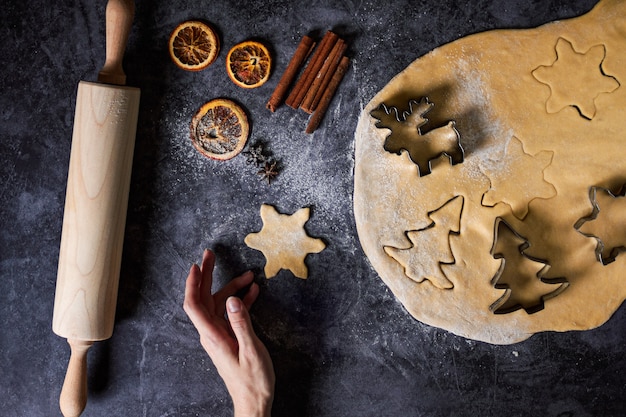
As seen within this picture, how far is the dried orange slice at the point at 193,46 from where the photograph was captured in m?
1.89

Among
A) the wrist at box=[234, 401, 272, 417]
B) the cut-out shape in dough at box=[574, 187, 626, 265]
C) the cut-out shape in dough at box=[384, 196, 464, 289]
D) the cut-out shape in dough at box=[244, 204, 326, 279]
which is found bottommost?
the wrist at box=[234, 401, 272, 417]

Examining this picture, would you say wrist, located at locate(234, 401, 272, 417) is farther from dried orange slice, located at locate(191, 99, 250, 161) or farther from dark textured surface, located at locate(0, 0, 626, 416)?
dried orange slice, located at locate(191, 99, 250, 161)

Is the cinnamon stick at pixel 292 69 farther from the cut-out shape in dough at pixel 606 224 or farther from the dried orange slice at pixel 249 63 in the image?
the cut-out shape in dough at pixel 606 224

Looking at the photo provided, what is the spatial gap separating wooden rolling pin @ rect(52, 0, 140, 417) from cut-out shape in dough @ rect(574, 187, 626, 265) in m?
1.63

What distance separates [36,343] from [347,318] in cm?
121

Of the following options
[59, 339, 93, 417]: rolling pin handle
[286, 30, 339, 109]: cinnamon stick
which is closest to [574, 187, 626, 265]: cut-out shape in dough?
[286, 30, 339, 109]: cinnamon stick

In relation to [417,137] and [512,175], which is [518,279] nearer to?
[512,175]

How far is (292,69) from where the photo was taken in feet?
6.17

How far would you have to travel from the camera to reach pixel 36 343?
6.52 feet

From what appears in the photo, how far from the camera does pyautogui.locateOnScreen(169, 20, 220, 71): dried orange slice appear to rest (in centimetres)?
189

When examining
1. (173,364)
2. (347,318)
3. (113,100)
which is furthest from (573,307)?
(113,100)

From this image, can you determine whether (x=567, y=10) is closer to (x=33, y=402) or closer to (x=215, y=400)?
(x=215, y=400)

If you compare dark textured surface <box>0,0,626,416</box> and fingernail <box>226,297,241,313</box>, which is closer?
fingernail <box>226,297,241,313</box>

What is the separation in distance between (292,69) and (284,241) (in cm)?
64
